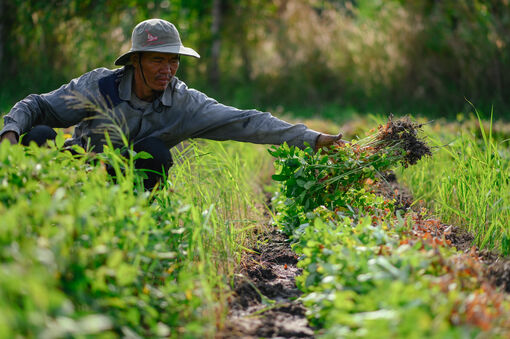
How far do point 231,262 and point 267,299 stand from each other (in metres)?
0.35

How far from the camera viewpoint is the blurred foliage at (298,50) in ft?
28.9

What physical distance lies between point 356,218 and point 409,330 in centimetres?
147

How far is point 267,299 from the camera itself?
7.11ft

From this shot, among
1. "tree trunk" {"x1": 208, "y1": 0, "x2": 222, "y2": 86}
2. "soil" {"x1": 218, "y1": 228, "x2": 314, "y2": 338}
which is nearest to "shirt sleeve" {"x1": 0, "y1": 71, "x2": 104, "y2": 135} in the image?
"soil" {"x1": 218, "y1": 228, "x2": 314, "y2": 338}

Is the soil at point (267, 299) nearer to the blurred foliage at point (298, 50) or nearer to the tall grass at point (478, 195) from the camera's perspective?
the tall grass at point (478, 195)

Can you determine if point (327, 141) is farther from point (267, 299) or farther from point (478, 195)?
point (267, 299)

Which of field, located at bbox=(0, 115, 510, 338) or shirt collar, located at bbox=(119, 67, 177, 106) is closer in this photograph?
field, located at bbox=(0, 115, 510, 338)

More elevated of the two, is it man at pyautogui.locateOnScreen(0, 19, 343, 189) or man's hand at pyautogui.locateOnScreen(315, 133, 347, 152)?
man at pyautogui.locateOnScreen(0, 19, 343, 189)

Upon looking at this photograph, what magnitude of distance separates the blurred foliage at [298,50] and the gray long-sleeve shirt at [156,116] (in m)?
3.60

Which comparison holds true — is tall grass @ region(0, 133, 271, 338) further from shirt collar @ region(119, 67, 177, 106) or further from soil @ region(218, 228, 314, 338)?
shirt collar @ region(119, 67, 177, 106)

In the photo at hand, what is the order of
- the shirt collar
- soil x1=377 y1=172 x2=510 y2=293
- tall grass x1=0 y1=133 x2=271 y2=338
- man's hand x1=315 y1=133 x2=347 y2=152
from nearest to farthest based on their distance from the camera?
tall grass x1=0 y1=133 x2=271 y2=338 < soil x1=377 y1=172 x2=510 y2=293 < man's hand x1=315 y1=133 x2=347 y2=152 < the shirt collar

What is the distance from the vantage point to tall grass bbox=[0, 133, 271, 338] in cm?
129

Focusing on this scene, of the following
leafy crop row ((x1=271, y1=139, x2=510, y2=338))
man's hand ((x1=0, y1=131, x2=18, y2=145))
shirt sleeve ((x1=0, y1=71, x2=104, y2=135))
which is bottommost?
leafy crop row ((x1=271, y1=139, x2=510, y2=338))

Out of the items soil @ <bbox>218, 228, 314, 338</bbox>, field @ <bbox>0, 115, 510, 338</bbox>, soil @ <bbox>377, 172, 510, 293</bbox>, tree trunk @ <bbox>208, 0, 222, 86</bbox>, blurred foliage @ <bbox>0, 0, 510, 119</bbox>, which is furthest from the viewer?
tree trunk @ <bbox>208, 0, 222, 86</bbox>
